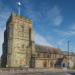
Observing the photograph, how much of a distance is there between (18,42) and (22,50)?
3.83 m

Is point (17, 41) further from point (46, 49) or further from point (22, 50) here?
point (46, 49)

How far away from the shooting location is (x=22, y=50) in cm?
10031

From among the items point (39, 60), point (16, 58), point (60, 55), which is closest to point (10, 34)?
point (16, 58)

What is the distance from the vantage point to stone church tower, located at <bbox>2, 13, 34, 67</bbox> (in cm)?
9731

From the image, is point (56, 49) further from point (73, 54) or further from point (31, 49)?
point (31, 49)

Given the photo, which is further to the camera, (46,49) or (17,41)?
(46,49)

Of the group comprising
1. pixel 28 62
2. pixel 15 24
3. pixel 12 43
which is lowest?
pixel 28 62

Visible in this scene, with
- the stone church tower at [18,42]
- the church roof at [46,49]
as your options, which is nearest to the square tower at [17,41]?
the stone church tower at [18,42]

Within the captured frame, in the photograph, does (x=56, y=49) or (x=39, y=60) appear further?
(x=56, y=49)

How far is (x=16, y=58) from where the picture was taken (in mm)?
97750

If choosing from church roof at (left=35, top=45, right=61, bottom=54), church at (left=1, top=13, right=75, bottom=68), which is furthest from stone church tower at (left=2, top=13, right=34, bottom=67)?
church roof at (left=35, top=45, right=61, bottom=54)

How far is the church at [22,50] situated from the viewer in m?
97.8

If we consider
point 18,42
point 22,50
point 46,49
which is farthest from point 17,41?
point 46,49

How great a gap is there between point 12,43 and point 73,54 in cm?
3685
